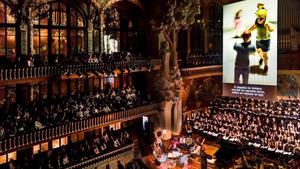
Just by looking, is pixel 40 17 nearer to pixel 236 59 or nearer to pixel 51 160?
pixel 51 160

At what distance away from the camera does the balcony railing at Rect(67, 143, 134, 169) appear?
18.2 m

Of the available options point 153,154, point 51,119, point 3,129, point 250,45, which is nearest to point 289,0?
point 250,45

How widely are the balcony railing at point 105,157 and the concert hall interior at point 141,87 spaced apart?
8 cm

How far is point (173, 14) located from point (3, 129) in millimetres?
14705

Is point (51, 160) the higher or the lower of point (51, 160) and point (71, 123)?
the lower

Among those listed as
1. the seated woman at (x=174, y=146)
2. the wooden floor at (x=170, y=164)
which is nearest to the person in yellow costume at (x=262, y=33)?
the wooden floor at (x=170, y=164)

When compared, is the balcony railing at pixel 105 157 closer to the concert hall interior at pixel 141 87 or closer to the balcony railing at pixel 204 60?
the concert hall interior at pixel 141 87

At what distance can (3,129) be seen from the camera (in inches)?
587

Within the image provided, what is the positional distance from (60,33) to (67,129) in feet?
22.0

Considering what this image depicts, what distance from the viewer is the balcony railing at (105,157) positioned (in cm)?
1820

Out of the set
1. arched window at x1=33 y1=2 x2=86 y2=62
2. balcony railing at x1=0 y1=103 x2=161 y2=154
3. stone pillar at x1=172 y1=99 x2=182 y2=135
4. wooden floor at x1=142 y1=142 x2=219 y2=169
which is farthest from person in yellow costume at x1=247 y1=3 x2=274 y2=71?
arched window at x1=33 y1=2 x2=86 y2=62

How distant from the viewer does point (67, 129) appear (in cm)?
1750

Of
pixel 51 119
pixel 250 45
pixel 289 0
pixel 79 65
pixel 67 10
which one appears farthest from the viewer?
pixel 289 0

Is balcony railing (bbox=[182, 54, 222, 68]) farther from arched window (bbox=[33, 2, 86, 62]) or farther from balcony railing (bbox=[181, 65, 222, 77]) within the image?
arched window (bbox=[33, 2, 86, 62])
